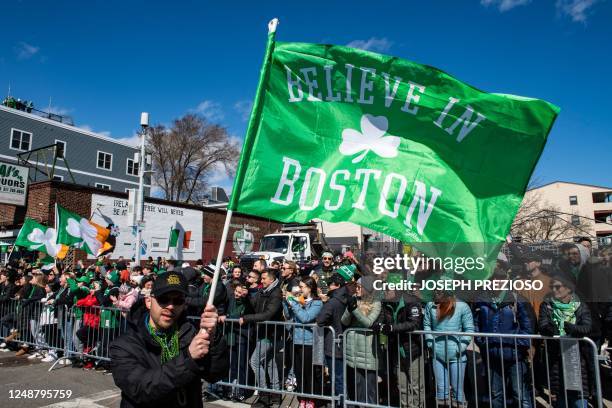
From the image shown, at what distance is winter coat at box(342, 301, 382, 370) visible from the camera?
5.12 m

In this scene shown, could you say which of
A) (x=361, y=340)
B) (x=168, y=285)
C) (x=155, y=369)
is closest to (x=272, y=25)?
(x=168, y=285)

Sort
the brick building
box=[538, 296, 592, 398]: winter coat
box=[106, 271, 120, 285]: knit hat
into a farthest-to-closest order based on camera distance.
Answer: the brick building < box=[106, 271, 120, 285]: knit hat < box=[538, 296, 592, 398]: winter coat

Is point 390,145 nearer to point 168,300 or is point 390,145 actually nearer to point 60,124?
point 168,300

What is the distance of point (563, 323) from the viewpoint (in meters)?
4.68

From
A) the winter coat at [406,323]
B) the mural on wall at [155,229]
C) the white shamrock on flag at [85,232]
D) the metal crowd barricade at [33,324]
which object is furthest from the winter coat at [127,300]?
the mural on wall at [155,229]

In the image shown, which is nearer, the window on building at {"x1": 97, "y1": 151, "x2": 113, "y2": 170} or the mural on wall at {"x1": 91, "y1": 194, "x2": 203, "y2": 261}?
the mural on wall at {"x1": 91, "y1": 194, "x2": 203, "y2": 261}

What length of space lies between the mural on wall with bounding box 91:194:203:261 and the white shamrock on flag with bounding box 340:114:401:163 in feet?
51.2

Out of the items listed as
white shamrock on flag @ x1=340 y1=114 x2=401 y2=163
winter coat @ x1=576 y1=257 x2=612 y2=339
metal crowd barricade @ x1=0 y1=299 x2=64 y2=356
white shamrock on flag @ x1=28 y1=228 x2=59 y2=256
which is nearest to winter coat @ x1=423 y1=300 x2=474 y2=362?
winter coat @ x1=576 y1=257 x2=612 y2=339

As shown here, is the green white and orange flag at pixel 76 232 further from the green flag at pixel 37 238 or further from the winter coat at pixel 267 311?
the winter coat at pixel 267 311

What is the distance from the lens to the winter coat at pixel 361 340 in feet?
16.8

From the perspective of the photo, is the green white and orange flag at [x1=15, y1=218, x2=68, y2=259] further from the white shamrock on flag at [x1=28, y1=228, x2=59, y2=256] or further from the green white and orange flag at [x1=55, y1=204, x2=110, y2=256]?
the green white and orange flag at [x1=55, y1=204, x2=110, y2=256]

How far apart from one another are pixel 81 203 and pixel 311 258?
10.7m

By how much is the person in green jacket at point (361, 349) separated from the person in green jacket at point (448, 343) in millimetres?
695

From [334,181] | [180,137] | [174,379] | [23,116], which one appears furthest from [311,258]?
[180,137]
